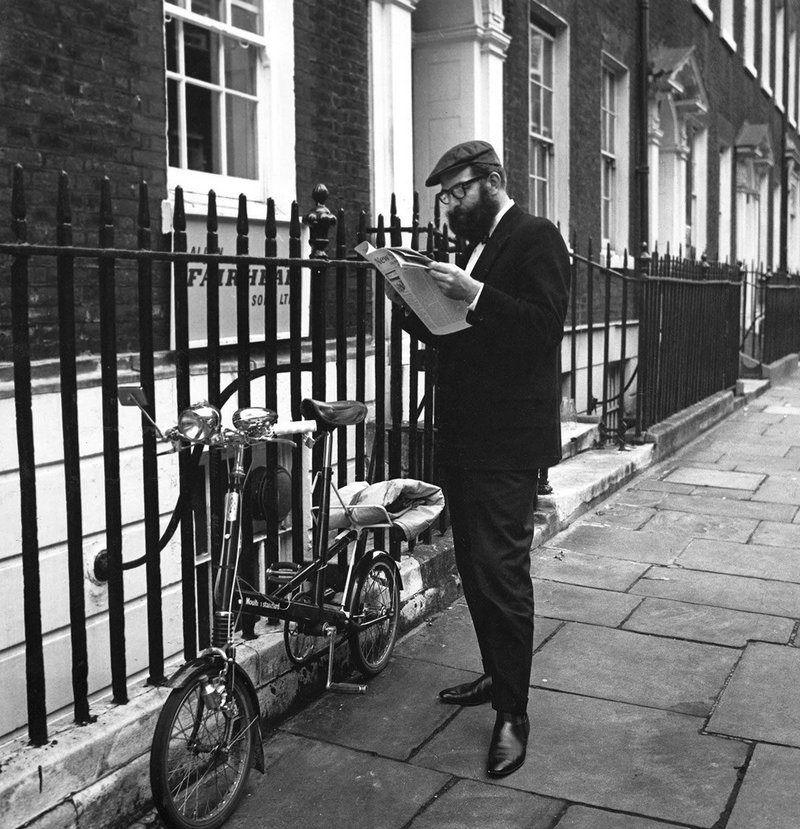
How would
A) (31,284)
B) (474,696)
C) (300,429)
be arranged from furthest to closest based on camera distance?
(31,284)
(474,696)
(300,429)

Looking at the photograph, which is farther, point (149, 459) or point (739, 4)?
point (739, 4)

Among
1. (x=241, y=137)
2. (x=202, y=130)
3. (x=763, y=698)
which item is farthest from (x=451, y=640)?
(x=241, y=137)

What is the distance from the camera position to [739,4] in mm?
19703

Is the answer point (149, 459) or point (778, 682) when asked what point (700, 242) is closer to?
point (778, 682)

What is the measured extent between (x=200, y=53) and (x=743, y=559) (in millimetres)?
4246

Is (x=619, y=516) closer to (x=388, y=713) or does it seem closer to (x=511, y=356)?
(x=388, y=713)

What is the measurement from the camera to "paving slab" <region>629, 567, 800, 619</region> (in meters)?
4.90

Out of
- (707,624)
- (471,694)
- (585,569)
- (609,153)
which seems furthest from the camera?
(609,153)

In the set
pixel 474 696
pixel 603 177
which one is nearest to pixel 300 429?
pixel 474 696

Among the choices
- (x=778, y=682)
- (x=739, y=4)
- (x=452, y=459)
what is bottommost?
(x=778, y=682)

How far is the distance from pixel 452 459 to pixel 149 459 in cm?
98

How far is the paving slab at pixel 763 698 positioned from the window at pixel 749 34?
61.5 ft

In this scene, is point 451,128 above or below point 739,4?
below

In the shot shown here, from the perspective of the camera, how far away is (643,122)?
13156 mm
